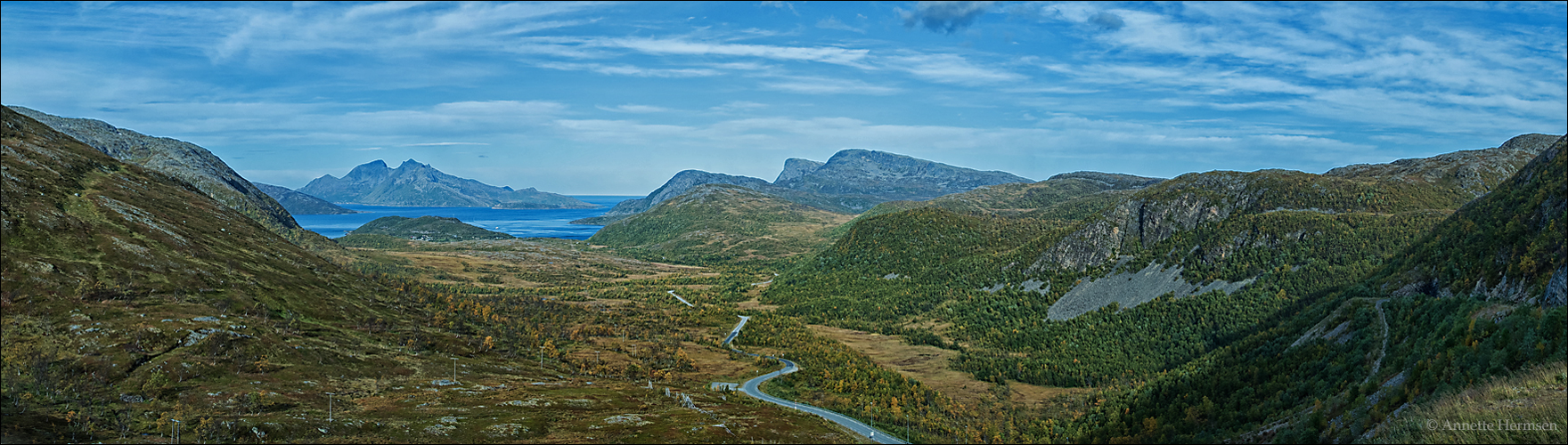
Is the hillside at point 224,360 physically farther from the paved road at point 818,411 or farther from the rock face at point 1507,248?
the rock face at point 1507,248

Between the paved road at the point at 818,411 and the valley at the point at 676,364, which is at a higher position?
the valley at the point at 676,364

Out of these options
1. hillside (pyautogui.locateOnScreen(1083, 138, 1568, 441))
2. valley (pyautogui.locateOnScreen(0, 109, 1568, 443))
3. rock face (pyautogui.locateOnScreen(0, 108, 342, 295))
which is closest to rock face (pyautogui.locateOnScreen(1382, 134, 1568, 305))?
hillside (pyautogui.locateOnScreen(1083, 138, 1568, 441))

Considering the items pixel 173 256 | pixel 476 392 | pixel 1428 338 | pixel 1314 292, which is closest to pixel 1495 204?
pixel 1428 338

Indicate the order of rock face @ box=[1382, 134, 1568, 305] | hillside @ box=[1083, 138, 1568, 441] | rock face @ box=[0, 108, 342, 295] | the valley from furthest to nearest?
rock face @ box=[0, 108, 342, 295] < the valley < rock face @ box=[1382, 134, 1568, 305] < hillside @ box=[1083, 138, 1568, 441]

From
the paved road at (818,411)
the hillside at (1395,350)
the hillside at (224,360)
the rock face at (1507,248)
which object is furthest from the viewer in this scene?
the paved road at (818,411)

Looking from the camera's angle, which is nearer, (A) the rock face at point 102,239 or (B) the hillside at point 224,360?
(B) the hillside at point 224,360

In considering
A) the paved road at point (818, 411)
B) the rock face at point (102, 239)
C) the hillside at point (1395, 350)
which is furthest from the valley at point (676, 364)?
the paved road at point (818, 411)

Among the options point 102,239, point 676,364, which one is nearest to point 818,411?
point 676,364

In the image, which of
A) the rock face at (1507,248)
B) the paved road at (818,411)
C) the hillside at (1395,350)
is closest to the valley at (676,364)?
the hillside at (1395,350)

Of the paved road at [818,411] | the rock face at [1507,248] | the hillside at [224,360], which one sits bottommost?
the paved road at [818,411]

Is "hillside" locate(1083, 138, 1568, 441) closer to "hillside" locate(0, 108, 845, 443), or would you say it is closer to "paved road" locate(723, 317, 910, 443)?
"paved road" locate(723, 317, 910, 443)

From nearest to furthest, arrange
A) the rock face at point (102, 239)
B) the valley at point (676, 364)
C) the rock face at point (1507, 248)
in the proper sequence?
the rock face at point (1507, 248), the valley at point (676, 364), the rock face at point (102, 239)
